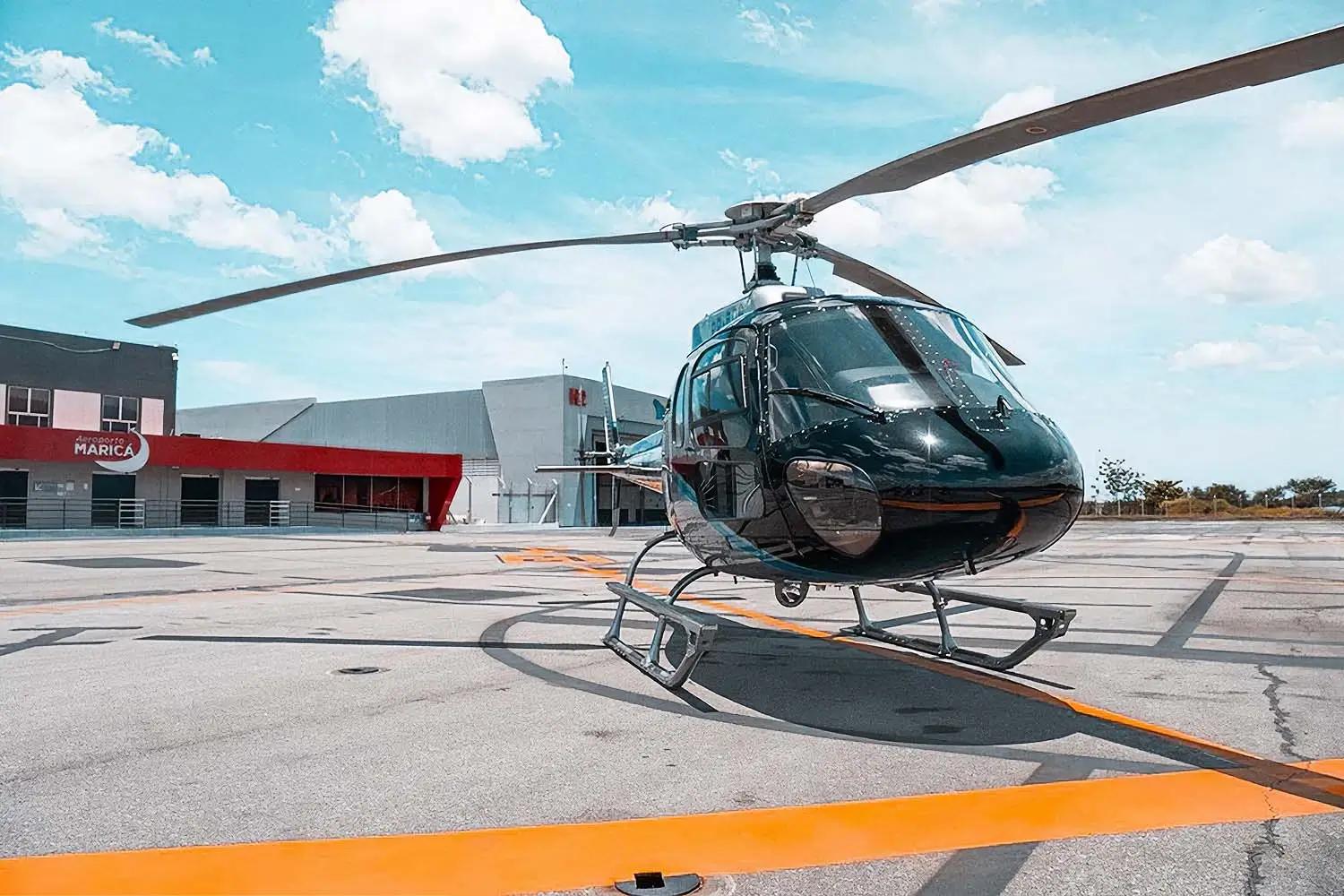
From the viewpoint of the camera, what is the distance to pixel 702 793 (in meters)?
4.39

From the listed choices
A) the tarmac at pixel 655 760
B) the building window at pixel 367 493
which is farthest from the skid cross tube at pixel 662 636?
the building window at pixel 367 493

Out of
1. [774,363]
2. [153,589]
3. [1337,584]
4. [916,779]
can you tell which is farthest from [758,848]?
[1337,584]

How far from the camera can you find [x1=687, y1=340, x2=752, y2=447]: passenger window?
6.62 meters

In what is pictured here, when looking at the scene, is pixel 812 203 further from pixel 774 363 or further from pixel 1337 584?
pixel 1337 584

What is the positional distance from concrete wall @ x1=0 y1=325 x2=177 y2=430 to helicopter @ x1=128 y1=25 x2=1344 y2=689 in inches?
1779

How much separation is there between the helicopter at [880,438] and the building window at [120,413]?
46415mm

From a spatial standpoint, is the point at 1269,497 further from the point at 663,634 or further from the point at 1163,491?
the point at 663,634

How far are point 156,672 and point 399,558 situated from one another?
1579 cm

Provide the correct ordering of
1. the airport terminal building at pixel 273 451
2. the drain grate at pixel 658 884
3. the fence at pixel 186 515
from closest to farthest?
the drain grate at pixel 658 884 → the fence at pixel 186 515 → the airport terminal building at pixel 273 451

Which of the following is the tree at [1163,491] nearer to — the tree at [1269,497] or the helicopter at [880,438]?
the tree at [1269,497]

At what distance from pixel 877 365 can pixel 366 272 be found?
5240 mm

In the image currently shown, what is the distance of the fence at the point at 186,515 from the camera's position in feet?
122

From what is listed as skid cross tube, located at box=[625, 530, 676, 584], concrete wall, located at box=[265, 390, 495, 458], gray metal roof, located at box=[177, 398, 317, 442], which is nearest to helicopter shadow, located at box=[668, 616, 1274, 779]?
skid cross tube, located at box=[625, 530, 676, 584]

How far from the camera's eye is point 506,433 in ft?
189
